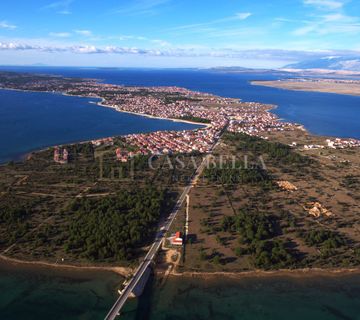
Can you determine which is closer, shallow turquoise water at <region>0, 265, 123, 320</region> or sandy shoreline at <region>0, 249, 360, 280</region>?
shallow turquoise water at <region>0, 265, 123, 320</region>

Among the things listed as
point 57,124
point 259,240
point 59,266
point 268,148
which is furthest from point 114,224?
point 57,124

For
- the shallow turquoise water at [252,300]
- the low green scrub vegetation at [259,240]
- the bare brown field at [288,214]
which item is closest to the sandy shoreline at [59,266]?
the shallow turquoise water at [252,300]

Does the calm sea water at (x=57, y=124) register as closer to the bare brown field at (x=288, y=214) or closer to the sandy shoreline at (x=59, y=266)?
the sandy shoreline at (x=59, y=266)

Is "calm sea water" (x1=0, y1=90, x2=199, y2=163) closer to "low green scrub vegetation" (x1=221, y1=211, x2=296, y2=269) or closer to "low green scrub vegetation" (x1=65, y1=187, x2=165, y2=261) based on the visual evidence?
"low green scrub vegetation" (x1=65, y1=187, x2=165, y2=261)

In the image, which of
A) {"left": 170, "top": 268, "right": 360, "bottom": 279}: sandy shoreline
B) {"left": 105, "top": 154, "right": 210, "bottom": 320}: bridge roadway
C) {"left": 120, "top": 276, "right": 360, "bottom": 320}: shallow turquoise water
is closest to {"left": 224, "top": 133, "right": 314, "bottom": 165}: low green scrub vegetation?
{"left": 105, "top": 154, "right": 210, "bottom": 320}: bridge roadway

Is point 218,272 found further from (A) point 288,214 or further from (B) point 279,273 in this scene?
(A) point 288,214

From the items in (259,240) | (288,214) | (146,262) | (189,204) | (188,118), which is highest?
(188,118)

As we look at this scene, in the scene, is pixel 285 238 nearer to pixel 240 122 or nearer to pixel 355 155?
pixel 355 155

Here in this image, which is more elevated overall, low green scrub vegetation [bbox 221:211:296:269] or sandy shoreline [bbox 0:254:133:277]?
low green scrub vegetation [bbox 221:211:296:269]

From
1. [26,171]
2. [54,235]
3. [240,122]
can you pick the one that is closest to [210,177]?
[54,235]

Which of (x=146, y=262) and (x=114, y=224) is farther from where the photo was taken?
(x=114, y=224)
